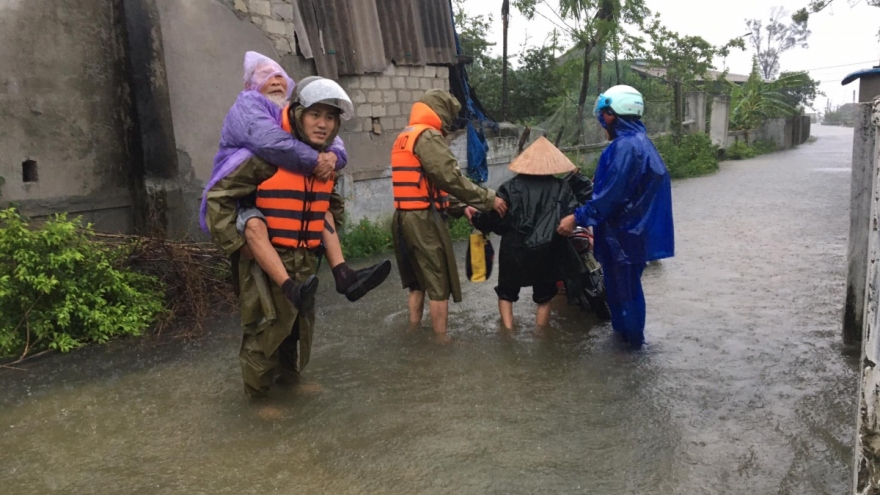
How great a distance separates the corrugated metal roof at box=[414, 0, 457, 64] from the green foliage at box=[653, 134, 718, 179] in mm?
8069

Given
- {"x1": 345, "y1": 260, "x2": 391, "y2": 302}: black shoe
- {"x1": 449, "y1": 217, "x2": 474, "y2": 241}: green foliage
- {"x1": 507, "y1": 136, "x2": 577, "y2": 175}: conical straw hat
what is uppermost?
{"x1": 507, "y1": 136, "x2": 577, "y2": 175}: conical straw hat

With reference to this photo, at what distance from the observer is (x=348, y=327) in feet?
18.4

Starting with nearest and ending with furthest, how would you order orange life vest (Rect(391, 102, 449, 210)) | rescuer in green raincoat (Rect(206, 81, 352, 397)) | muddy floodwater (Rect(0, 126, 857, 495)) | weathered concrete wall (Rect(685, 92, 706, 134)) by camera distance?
muddy floodwater (Rect(0, 126, 857, 495)), rescuer in green raincoat (Rect(206, 81, 352, 397)), orange life vest (Rect(391, 102, 449, 210)), weathered concrete wall (Rect(685, 92, 706, 134))

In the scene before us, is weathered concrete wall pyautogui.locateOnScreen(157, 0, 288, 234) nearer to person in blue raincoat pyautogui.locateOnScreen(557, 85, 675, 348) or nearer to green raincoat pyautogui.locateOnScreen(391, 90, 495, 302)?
green raincoat pyautogui.locateOnScreen(391, 90, 495, 302)

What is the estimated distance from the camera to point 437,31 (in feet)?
31.8

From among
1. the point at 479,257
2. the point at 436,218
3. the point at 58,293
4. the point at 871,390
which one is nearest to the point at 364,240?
the point at 479,257

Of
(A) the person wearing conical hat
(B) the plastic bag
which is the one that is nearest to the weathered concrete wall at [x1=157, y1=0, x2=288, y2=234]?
(B) the plastic bag

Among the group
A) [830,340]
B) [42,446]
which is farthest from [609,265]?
[42,446]

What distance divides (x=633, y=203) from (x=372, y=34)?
5260mm

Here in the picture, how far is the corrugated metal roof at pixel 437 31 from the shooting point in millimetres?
9539

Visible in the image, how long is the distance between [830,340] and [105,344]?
536 centimetres

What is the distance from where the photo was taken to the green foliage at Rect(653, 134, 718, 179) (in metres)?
16.6

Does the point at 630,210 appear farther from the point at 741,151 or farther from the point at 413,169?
the point at 741,151

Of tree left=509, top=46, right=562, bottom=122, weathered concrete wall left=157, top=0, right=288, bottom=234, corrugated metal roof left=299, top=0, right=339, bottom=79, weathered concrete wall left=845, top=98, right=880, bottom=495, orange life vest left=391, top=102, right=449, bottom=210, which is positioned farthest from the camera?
tree left=509, top=46, right=562, bottom=122
